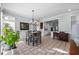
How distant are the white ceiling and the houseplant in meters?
0.44

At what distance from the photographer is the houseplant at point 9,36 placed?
2.10m

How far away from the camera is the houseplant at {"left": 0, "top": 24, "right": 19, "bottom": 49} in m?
2.10

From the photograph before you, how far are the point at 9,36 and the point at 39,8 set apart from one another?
39.0 inches

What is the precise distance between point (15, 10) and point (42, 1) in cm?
69

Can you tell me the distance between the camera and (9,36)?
6.91ft

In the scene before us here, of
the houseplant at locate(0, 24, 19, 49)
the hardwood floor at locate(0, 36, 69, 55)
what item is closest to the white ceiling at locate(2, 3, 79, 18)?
the houseplant at locate(0, 24, 19, 49)

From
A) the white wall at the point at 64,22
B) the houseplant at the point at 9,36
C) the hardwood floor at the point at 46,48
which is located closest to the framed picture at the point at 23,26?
the houseplant at the point at 9,36

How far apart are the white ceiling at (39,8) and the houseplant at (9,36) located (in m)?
0.44

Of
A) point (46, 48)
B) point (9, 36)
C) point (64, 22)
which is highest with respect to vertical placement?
point (64, 22)

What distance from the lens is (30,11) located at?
2.13 m

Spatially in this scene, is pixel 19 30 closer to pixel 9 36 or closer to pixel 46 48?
pixel 9 36

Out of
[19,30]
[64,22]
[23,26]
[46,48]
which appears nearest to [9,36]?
[19,30]

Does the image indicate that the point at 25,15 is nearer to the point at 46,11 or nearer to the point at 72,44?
the point at 46,11
